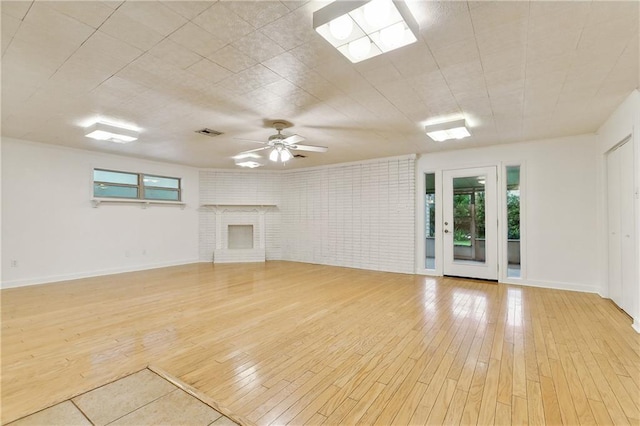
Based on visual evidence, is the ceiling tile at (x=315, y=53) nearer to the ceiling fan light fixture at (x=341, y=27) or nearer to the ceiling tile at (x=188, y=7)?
the ceiling fan light fixture at (x=341, y=27)

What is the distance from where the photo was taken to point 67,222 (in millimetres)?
5719

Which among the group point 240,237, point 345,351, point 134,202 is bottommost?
point 345,351

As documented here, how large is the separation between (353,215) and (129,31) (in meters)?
5.80

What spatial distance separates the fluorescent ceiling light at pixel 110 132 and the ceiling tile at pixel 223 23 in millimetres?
3084

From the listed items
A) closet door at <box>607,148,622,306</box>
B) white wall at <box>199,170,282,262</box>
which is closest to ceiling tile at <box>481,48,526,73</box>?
closet door at <box>607,148,622,306</box>

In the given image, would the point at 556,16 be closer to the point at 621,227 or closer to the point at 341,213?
the point at 621,227

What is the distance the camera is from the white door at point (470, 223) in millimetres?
5582

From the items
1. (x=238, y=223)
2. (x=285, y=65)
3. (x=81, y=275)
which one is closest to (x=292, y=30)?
(x=285, y=65)

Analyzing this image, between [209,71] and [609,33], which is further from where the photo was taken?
[209,71]

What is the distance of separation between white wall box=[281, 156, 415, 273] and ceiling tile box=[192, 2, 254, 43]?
16.3 feet

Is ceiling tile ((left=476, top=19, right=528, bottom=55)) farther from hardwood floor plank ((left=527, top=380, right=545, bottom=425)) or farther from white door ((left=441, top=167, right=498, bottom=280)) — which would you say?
white door ((left=441, top=167, right=498, bottom=280))

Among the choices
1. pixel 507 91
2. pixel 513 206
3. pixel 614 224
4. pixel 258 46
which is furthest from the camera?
pixel 513 206

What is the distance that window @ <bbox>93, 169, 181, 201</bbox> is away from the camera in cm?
630

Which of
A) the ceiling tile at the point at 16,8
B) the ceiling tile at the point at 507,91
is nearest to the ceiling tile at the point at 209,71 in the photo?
the ceiling tile at the point at 16,8
